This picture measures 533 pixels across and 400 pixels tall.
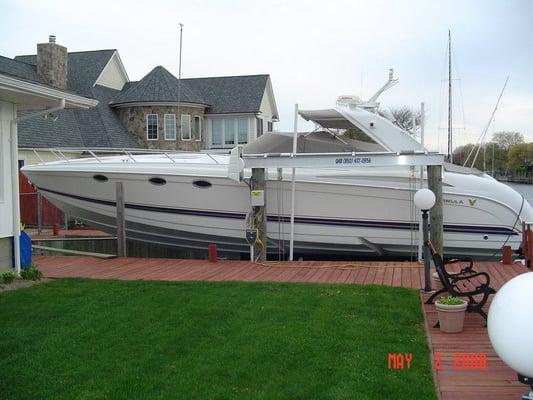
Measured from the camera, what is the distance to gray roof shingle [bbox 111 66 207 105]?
88.7 ft

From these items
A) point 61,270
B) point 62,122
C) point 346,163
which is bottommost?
point 61,270

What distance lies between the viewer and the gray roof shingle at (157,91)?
27047 mm

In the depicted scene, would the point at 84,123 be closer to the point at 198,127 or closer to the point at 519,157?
the point at 198,127

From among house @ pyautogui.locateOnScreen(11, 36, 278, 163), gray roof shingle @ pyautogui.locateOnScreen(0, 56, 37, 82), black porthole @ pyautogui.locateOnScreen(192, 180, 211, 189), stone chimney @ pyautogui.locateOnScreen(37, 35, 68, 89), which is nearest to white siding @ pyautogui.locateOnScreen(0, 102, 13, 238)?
black porthole @ pyautogui.locateOnScreen(192, 180, 211, 189)

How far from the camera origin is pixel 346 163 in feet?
32.6

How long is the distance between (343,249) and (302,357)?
21.1ft

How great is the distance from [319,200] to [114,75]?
68.7 ft

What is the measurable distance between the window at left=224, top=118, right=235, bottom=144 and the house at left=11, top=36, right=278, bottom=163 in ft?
→ 0.17

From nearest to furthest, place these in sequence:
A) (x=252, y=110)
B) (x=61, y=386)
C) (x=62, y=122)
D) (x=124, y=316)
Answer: (x=61, y=386), (x=124, y=316), (x=62, y=122), (x=252, y=110)

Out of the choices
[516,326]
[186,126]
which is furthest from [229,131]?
[516,326]

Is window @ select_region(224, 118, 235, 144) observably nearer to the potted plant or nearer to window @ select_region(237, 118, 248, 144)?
window @ select_region(237, 118, 248, 144)

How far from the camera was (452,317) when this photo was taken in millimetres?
5730

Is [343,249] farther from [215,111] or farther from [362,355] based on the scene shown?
[215,111]

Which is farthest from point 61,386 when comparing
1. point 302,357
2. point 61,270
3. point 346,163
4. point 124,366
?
point 346,163
